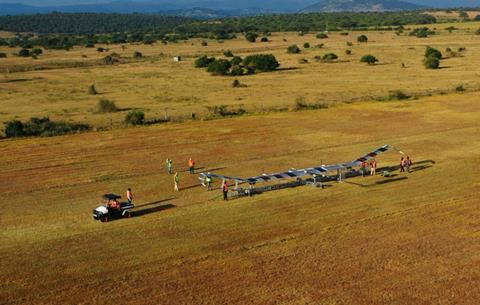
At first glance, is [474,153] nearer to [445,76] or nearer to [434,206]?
[434,206]

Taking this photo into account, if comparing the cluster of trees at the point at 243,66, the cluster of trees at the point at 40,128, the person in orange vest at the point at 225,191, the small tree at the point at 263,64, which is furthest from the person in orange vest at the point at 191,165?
the small tree at the point at 263,64

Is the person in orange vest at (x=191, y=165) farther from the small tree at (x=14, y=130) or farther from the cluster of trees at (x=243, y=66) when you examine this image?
the cluster of trees at (x=243, y=66)

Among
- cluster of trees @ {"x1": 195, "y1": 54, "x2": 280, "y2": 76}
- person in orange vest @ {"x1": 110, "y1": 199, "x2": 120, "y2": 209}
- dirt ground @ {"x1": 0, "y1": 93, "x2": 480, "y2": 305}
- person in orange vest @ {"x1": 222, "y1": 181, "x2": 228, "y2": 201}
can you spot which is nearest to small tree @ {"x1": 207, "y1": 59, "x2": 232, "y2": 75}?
cluster of trees @ {"x1": 195, "y1": 54, "x2": 280, "y2": 76}

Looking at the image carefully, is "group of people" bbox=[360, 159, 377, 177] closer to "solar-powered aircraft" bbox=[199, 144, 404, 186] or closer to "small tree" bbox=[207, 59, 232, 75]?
"solar-powered aircraft" bbox=[199, 144, 404, 186]

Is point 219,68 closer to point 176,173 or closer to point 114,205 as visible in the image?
point 176,173

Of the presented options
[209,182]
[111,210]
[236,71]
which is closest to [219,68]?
[236,71]

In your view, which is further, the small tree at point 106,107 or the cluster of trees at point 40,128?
the small tree at point 106,107

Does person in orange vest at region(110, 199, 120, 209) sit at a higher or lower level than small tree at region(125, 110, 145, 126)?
→ higher
